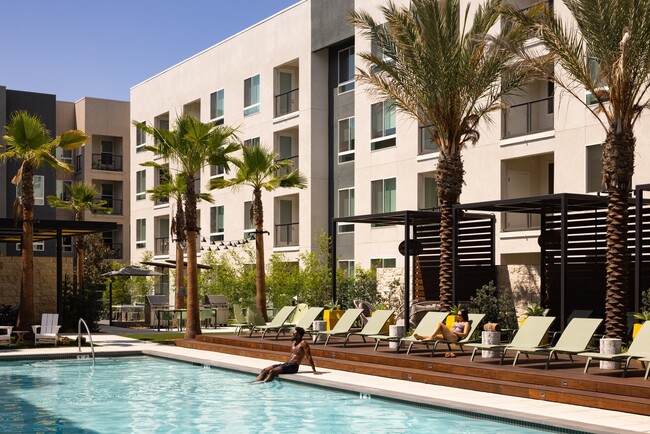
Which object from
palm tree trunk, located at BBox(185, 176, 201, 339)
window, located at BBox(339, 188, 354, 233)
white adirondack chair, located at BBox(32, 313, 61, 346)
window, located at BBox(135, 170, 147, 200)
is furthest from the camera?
window, located at BBox(135, 170, 147, 200)

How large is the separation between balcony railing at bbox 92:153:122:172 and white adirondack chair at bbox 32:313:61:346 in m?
36.4

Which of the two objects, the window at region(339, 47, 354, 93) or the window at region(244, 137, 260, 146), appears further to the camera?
the window at region(244, 137, 260, 146)

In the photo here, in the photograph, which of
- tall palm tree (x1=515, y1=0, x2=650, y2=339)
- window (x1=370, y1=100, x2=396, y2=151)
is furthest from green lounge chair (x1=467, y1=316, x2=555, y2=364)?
window (x1=370, y1=100, x2=396, y2=151)

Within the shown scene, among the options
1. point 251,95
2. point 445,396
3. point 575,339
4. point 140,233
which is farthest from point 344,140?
point 445,396

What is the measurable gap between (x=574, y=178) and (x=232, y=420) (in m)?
15.4

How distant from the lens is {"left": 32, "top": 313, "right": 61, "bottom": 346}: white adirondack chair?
24078 millimetres

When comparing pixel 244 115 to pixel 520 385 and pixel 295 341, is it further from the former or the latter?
pixel 520 385

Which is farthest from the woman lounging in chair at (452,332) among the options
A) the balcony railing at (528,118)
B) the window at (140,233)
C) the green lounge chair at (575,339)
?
the window at (140,233)

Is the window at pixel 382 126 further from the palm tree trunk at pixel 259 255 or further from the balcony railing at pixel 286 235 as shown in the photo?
the balcony railing at pixel 286 235

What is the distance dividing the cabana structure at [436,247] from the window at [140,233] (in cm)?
2959

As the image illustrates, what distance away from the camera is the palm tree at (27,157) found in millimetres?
23906

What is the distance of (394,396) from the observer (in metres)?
14.0

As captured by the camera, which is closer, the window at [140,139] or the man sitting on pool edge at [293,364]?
the man sitting on pool edge at [293,364]

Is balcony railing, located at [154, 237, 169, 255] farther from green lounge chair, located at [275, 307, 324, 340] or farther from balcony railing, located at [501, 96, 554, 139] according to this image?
green lounge chair, located at [275, 307, 324, 340]
